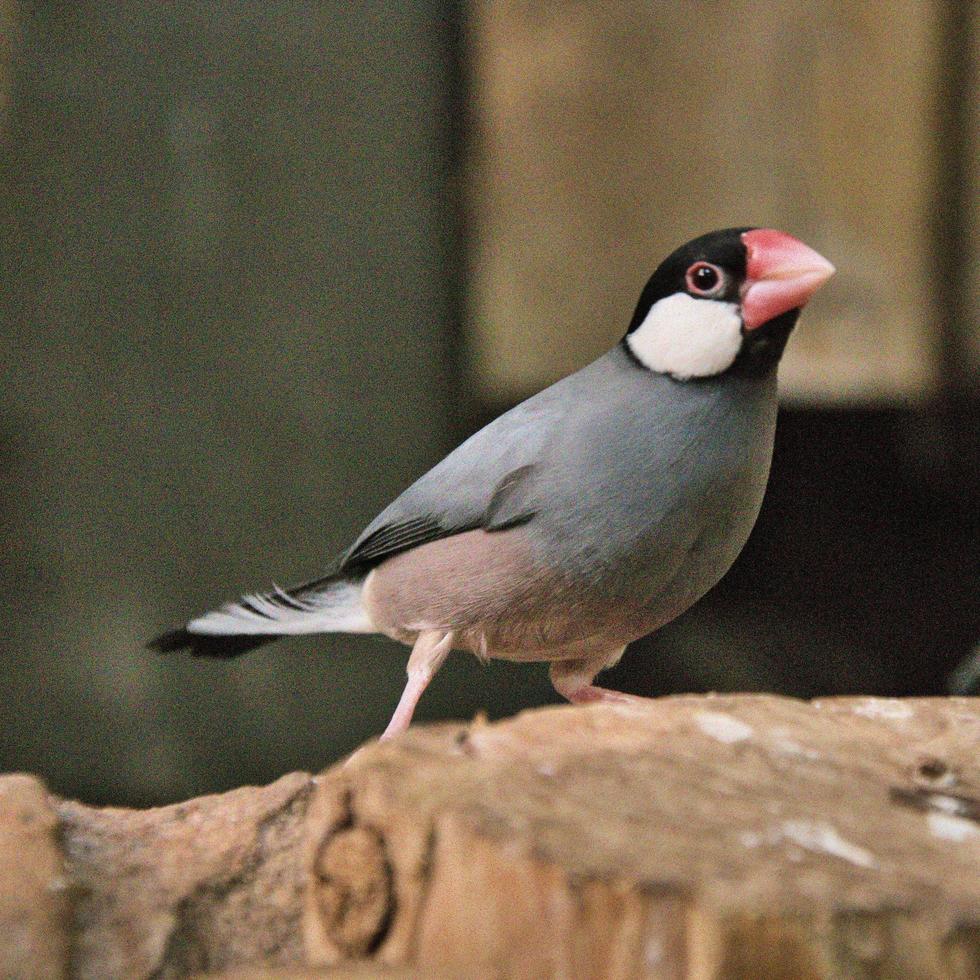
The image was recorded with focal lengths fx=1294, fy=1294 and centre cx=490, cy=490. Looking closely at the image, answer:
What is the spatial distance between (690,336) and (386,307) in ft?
4.92

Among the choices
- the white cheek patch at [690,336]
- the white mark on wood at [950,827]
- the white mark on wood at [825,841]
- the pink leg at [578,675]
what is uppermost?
the white cheek patch at [690,336]

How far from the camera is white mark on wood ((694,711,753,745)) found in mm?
1129

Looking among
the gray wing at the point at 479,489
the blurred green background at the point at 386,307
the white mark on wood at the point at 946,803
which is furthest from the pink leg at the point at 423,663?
the blurred green background at the point at 386,307

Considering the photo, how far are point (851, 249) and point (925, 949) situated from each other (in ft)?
6.99

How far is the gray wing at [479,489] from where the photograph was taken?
1555mm

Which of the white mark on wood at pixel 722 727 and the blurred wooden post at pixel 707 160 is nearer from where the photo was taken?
the white mark on wood at pixel 722 727

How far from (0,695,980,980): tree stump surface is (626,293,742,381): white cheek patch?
1.43 feet

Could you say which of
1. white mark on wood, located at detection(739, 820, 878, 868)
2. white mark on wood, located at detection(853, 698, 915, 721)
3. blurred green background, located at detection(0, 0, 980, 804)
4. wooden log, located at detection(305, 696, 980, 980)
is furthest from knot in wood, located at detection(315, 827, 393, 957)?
blurred green background, located at detection(0, 0, 980, 804)

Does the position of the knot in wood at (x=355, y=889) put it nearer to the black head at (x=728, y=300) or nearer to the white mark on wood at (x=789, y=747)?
the white mark on wood at (x=789, y=747)

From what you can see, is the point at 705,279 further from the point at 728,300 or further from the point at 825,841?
the point at 825,841

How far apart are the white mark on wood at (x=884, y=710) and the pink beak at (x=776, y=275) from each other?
44 centimetres

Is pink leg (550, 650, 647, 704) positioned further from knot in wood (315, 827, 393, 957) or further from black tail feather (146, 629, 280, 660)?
knot in wood (315, 827, 393, 957)

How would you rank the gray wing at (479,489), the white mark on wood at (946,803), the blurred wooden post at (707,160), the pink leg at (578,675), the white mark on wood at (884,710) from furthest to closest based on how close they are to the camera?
the blurred wooden post at (707,160)
the pink leg at (578,675)
the gray wing at (479,489)
the white mark on wood at (884,710)
the white mark on wood at (946,803)

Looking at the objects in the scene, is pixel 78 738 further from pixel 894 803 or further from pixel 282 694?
pixel 894 803
